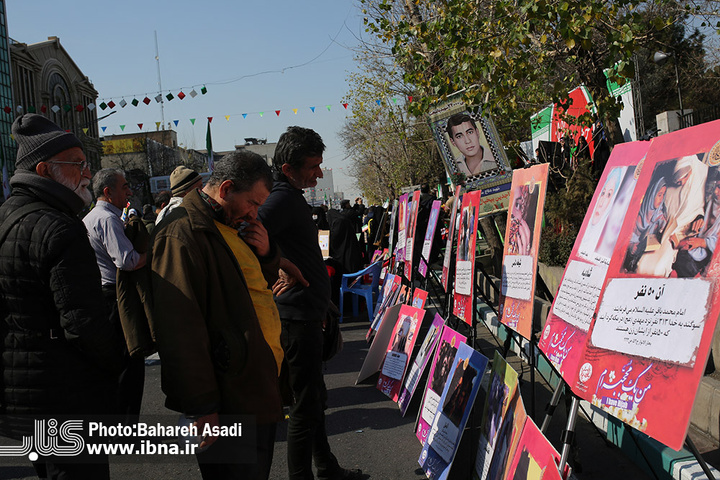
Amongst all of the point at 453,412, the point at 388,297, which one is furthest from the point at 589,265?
the point at 388,297

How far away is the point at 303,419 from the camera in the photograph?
11.2 ft

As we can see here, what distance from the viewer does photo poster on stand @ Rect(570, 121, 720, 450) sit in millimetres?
1968

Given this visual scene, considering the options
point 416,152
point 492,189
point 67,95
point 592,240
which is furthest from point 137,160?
point 592,240

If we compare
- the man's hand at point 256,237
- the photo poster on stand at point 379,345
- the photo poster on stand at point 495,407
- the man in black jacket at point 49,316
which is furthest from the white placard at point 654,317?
the photo poster on stand at point 379,345

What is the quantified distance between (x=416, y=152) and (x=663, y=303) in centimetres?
2825

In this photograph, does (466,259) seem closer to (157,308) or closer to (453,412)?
(453,412)

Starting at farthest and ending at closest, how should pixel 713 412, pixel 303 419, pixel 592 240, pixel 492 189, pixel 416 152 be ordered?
pixel 416 152 < pixel 492 189 < pixel 713 412 < pixel 303 419 < pixel 592 240

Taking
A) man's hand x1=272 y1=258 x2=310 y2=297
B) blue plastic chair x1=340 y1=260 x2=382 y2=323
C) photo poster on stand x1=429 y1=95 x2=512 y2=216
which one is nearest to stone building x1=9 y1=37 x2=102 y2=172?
blue plastic chair x1=340 y1=260 x2=382 y2=323

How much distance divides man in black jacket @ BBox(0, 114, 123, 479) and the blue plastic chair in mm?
7426

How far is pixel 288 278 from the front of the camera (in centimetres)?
343

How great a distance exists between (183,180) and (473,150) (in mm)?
4547

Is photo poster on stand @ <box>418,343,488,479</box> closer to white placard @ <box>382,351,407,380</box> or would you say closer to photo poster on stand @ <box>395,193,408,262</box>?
white placard @ <box>382,351,407,380</box>

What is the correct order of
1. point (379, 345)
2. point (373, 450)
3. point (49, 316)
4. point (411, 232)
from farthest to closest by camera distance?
point (411, 232) < point (379, 345) < point (373, 450) < point (49, 316)

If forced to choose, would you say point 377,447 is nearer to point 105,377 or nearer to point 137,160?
point 105,377
